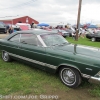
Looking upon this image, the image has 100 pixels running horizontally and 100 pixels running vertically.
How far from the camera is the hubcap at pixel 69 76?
391 cm

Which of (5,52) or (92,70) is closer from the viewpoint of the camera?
(92,70)

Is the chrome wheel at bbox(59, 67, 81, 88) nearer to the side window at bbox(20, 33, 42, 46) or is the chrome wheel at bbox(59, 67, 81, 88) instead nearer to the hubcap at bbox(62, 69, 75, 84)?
the hubcap at bbox(62, 69, 75, 84)

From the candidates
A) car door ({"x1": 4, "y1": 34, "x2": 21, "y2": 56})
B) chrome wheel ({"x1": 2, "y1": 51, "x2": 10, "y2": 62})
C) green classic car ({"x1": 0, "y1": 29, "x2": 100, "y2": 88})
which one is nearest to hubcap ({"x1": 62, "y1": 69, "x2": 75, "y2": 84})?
green classic car ({"x1": 0, "y1": 29, "x2": 100, "y2": 88})

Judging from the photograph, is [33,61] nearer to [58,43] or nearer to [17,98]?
[58,43]

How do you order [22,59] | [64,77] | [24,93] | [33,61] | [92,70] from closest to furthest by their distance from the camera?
1. [92,70]
2. [24,93]
3. [64,77]
4. [33,61]
5. [22,59]

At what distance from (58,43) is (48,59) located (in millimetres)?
834

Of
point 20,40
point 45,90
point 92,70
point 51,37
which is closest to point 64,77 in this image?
point 45,90

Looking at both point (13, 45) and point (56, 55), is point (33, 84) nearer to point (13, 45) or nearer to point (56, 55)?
point (56, 55)

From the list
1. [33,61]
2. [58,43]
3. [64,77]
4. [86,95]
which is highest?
[58,43]

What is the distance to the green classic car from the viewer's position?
3.54 metres

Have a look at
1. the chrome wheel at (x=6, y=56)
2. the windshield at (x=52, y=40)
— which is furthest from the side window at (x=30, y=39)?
the chrome wheel at (x=6, y=56)

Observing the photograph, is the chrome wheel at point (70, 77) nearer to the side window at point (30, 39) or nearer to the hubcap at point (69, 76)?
the hubcap at point (69, 76)

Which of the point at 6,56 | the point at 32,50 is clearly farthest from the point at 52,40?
the point at 6,56

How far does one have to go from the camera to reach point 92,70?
3.41m
